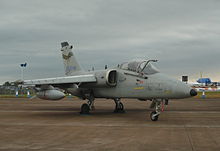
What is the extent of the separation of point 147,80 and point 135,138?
5281 mm

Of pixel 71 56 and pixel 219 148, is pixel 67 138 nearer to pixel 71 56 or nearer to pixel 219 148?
pixel 219 148

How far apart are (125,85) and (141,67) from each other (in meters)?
1.42

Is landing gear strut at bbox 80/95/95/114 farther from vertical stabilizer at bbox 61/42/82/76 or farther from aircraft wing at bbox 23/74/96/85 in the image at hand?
vertical stabilizer at bbox 61/42/82/76

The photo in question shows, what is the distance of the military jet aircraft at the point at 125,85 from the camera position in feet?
41.0

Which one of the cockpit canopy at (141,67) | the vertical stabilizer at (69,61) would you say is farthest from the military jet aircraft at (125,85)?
the vertical stabilizer at (69,61)

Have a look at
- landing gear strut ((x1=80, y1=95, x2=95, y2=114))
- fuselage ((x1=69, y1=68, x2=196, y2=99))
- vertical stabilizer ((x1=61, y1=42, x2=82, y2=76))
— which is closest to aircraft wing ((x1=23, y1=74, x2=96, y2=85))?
fuselage ((x1=69, y1=68, x2=196, y2=99))

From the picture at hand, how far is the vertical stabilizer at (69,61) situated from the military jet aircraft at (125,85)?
319 centimetres

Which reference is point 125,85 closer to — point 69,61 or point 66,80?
point 66,80

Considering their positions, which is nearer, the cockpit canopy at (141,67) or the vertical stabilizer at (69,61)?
the cockpit canopy at (141,67)

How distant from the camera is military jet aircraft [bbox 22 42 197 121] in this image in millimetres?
12484

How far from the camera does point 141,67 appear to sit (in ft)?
45.8

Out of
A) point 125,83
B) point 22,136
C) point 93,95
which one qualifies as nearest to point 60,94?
point 93,95

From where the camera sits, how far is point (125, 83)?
14695 mm

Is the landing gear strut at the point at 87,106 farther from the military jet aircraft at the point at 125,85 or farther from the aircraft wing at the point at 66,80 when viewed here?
the aircraft wing at the point at 66,80
